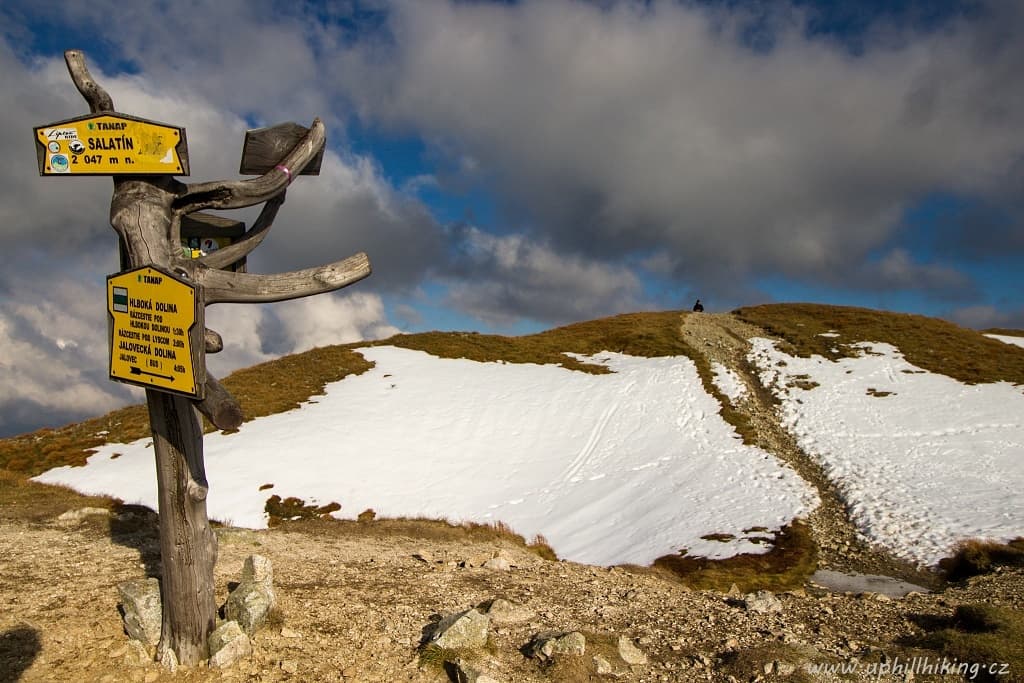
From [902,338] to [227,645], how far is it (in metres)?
53.6

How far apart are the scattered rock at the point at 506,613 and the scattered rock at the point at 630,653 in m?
1.76

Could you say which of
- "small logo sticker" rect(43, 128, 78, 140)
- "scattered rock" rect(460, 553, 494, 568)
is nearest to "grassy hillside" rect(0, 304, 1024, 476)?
"scattered rock" rect(460, 553, 494, 568)

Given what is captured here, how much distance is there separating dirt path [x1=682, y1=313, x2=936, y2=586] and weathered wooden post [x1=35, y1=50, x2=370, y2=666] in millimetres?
17122

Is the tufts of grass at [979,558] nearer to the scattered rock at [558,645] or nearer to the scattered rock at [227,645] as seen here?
the scattered rock at [558,645]

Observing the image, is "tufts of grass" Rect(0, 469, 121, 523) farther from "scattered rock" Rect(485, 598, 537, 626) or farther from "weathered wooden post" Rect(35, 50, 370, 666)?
"scattered rock" Rect(485, 598, 537, 626)

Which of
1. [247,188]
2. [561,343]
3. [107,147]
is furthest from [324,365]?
[107,147]

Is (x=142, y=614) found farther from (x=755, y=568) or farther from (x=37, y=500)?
(x=37, y=500)

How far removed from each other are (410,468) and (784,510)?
53.0 feet

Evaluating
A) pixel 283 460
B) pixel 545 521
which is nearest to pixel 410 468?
pixel 283 460

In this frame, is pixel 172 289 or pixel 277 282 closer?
pixel 172 289

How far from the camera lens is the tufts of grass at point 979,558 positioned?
15.0 m

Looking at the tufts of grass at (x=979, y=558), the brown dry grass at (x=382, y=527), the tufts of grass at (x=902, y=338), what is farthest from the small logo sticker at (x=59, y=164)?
the tufts of grass at (x=902, y=338)

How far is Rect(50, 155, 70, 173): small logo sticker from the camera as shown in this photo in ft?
22.3

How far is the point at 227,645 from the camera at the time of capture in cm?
744
